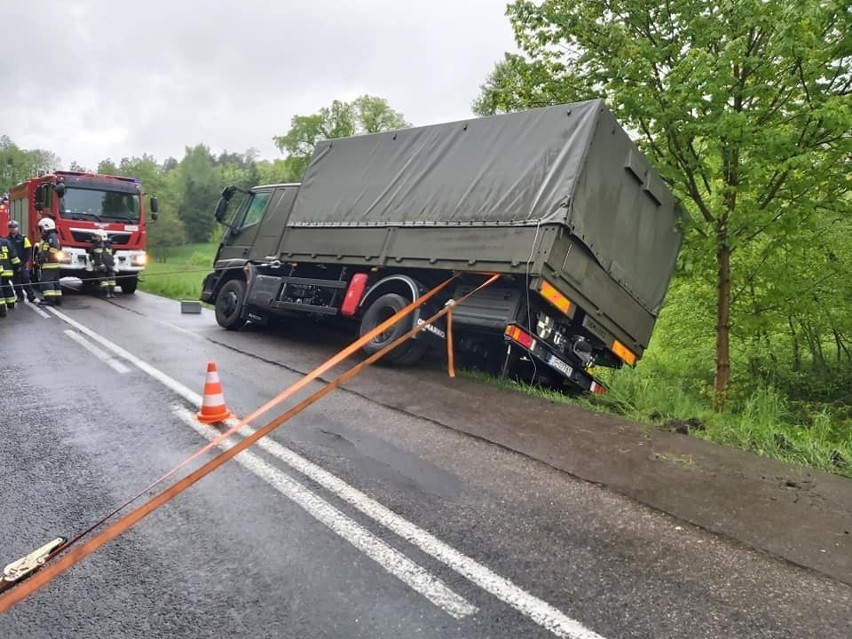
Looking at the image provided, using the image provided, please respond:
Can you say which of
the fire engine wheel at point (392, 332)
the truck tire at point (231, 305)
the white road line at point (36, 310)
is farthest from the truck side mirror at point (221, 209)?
the fire engine wheel at point (392, 332)

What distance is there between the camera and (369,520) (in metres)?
3.31

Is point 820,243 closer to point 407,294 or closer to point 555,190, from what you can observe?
point 555,190

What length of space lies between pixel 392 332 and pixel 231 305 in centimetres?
401

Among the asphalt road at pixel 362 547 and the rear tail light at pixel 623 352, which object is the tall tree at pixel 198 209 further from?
the asphalt road at pixel 362 547

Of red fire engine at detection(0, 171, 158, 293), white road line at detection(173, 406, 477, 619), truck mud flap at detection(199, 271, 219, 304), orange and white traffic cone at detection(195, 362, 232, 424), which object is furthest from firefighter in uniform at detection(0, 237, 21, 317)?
white road line at detection(173, 406, 477, 619)

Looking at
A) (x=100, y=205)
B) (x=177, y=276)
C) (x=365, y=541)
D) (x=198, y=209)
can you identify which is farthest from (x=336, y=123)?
(x=365, y=541)

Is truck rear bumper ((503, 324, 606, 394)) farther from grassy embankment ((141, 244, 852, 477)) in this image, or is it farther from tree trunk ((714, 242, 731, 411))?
tree trunk ((714, 242, 731, 411))

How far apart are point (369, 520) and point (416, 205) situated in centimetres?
480

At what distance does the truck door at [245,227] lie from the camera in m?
10.3

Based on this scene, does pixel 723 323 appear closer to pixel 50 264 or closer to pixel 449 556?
pixel 449 556

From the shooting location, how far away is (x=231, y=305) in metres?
10.2

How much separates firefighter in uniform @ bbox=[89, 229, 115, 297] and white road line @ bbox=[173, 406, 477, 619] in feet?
42.2

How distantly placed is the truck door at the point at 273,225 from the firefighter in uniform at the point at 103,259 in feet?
22.0

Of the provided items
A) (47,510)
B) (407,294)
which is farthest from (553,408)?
(47,510)
